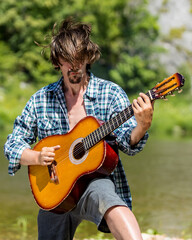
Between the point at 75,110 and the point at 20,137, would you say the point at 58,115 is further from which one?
the point at 20,137

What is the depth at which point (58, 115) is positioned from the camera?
2.86 meters

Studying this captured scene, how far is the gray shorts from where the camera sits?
2.36 metres

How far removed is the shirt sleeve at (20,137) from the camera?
2.81 meters

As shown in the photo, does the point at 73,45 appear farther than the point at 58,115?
No

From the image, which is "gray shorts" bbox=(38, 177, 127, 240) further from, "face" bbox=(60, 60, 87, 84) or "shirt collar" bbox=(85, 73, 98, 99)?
"face" bbox=(60, 60, 87, 84)

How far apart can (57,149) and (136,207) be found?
3.66m

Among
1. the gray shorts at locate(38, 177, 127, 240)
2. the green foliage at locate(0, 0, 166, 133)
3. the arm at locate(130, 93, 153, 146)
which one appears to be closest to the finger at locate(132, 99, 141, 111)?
the arm at locate(130, 93, 153, 146)

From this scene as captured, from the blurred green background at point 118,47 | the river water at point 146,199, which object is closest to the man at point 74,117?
the river water at point 146,199

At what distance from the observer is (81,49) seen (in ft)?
8.80

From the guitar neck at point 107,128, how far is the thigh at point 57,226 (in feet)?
1.65

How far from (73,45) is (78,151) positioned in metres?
0.60

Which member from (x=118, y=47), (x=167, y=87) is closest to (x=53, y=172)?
(x=167, y=87)

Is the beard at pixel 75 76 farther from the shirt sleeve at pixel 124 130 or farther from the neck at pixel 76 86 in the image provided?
the shirt sleeve at pixel 124 130

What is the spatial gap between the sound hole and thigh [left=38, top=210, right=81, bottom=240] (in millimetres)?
381
